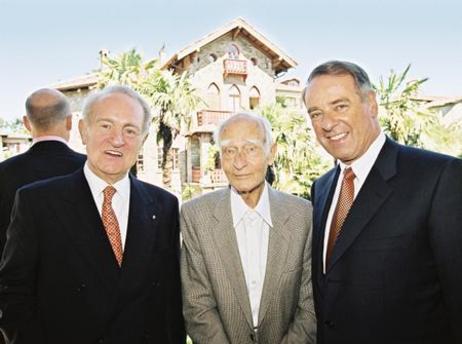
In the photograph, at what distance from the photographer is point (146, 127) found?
2.84 meters

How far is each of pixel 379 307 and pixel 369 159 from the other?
87cm

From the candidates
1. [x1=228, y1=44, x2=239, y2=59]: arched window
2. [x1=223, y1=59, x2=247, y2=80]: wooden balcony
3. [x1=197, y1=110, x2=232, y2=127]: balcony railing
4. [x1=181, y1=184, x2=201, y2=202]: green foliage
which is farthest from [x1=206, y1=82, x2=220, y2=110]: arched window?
[x1=181, y1=184, x2=201, y2=202]: green foliage

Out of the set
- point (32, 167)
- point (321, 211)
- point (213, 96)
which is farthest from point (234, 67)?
point (321, 211)

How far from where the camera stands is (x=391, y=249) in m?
2.25

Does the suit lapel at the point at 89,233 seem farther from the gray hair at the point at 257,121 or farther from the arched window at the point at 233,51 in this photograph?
the arched window at the point at 233,51

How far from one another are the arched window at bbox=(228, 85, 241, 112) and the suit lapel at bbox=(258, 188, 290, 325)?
23988 mm

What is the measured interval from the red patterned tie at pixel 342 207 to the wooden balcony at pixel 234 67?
77.9 feet

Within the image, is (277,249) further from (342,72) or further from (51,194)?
(51,194)

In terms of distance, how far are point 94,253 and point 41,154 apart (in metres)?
1.47

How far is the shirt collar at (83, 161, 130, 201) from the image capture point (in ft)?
8.45

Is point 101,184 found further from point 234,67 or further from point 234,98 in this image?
point 234,98

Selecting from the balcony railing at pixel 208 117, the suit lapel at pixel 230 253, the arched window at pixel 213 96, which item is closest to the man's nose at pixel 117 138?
the suit lapel at pixel 230 253

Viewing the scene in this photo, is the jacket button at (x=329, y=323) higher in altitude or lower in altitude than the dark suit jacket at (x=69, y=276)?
lower

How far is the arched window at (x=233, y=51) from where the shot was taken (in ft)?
86.6
